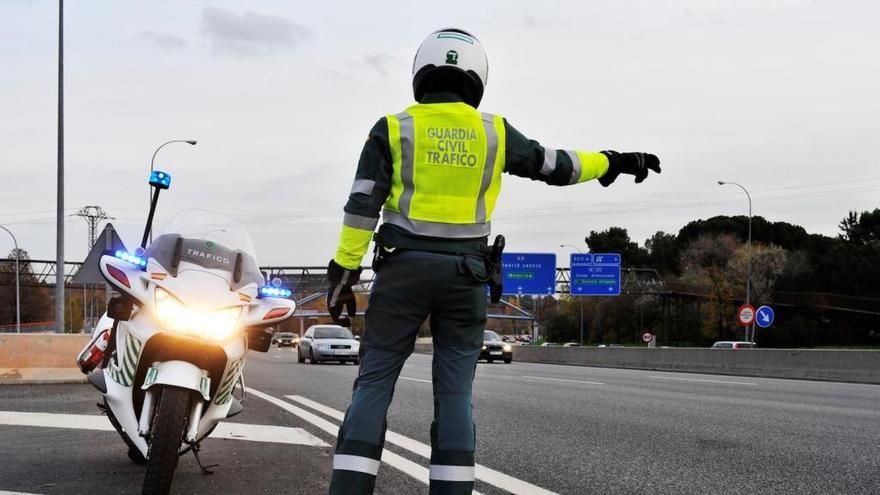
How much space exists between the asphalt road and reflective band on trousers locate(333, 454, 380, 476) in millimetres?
1389

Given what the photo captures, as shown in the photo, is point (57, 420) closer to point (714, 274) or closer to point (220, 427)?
point (220, 427)

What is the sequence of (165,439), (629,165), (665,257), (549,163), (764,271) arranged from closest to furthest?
(549,163) < (165,439) < (629,165) < (764,271) < (665,257)

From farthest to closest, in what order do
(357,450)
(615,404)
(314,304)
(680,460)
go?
(314,304) → (615,404) → (680,460) → (357,450)

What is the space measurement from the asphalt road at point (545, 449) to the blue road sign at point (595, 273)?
31.1 meters

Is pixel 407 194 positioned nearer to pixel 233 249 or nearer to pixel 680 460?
pixel 233 249

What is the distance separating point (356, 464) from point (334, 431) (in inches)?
157

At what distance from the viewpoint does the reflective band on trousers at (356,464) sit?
3299 millimetres

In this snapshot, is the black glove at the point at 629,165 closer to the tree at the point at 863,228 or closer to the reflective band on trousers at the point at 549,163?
the reflective band on trousers at the point at 549,163

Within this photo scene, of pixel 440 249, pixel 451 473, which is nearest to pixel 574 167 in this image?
pixel 440 249

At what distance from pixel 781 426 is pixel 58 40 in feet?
65.4

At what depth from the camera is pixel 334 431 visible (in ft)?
23.6

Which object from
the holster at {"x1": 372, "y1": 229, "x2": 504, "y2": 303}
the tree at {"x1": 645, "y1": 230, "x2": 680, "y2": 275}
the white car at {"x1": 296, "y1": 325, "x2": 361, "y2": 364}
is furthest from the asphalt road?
the tree at {"x1": 645, "y1": 230, "x2": 680, "y2": 275}

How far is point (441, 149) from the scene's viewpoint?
3582 mm

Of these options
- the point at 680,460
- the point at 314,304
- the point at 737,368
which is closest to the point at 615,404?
the point at 680,460
